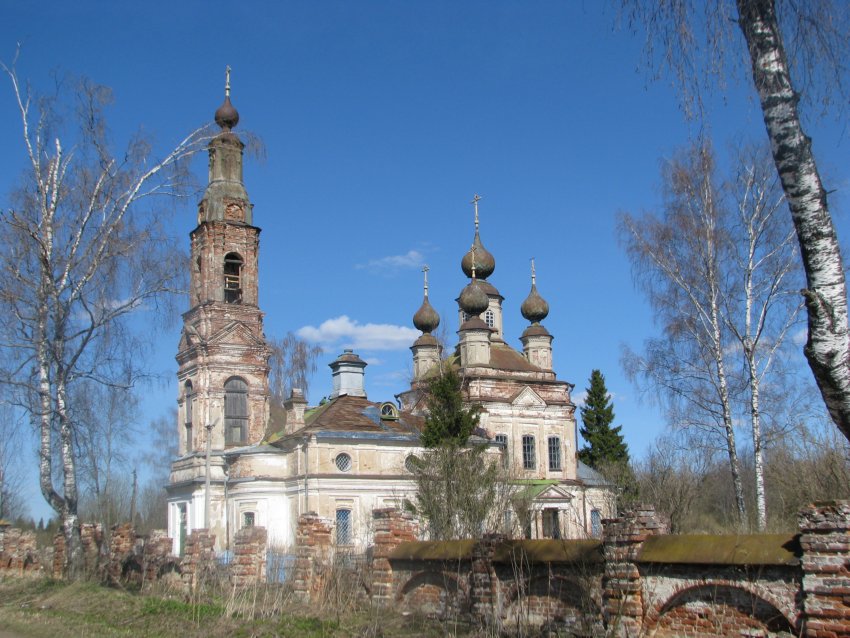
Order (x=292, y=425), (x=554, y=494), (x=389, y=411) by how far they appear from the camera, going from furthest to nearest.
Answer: (x=554, y=494)
(x=389, y=411)
(x=292, y=425)

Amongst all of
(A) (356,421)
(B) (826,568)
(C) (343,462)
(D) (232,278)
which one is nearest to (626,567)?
(B) (826,568)

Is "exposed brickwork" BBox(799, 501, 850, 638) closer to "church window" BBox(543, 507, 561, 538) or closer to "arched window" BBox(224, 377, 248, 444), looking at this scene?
"arched window" BBox(224, 377, 248, 444)

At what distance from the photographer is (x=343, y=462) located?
31.9 metres

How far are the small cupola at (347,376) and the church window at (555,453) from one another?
9422 mm

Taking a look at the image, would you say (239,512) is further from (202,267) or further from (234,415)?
(202,267)

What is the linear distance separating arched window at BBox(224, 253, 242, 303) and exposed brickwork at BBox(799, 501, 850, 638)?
2996 cm

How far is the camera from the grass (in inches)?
454

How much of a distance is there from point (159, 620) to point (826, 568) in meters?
9.83

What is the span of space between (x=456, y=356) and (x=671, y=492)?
20.5 metres

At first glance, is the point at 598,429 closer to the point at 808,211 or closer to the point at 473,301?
the point at 473,301

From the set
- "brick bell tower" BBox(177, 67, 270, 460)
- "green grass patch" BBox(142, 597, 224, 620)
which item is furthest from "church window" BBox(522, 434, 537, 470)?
"green grass patch" BBox(142, 597, 224, 620)

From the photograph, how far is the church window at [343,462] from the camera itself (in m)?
31.8

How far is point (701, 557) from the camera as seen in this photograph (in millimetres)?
8453

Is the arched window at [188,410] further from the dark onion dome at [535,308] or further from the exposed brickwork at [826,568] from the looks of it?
the exposed brickwork at [826,568]
